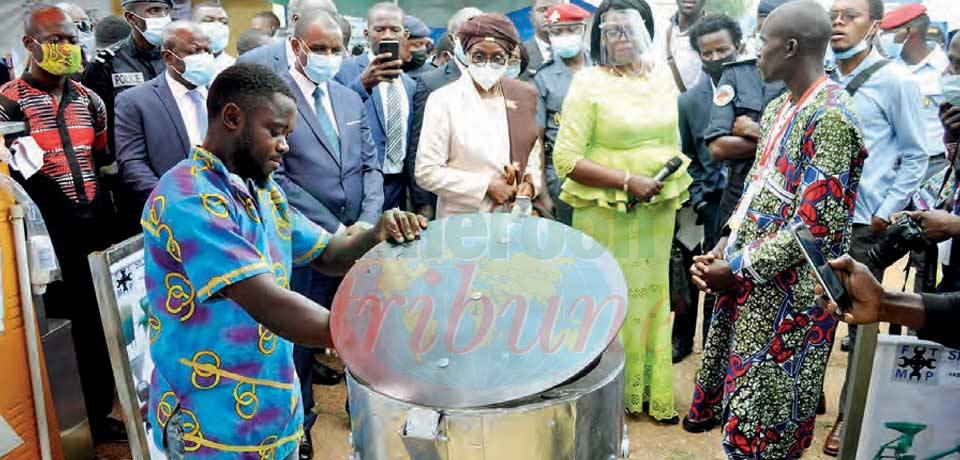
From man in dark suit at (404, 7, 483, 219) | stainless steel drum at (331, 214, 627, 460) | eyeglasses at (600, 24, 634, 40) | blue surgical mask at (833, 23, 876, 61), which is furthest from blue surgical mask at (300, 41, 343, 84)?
blue surgical mask at (833, 23, 876, 61)

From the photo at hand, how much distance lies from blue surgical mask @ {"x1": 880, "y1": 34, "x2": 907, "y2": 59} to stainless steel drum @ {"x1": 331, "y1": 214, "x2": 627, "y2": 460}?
543cm

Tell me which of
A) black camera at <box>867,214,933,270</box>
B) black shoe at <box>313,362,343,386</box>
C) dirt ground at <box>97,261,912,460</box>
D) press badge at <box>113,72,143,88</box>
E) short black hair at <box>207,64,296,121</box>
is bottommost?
black shoe at <box>313,362,343,386</box>

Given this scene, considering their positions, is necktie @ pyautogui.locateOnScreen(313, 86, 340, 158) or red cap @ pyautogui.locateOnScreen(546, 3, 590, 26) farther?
red cap @ pyautogui.locateOnScreen(546, 3, 590, 26)

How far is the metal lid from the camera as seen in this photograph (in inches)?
64.5

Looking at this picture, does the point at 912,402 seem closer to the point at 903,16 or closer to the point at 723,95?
the point at 723,95

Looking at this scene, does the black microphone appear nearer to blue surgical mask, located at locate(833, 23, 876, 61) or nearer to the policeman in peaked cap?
blue surgical mask, located at locate(833, 23, 876, 61)

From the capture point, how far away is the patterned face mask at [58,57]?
3.51 m

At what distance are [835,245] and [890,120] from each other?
1334 mm

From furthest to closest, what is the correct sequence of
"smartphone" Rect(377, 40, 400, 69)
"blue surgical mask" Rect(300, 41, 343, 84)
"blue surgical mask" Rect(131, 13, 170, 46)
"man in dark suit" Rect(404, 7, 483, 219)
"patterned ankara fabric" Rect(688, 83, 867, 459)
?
1. "blue surgical mask" Rect(131, 13, 170, 46)
2. "man in dark suit" Rect(404, 7, 483, 219)
3. "smartphone" Rect(377, 40, 400, 69)
4. "blue surgical mask" Rect(300, 41, 343, 84)
5. "patterned ankara fabric" Rect(688, 83, 867, 459)

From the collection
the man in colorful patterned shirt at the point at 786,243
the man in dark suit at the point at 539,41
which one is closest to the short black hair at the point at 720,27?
the man in colorful patterned shirt at the point at 786,243

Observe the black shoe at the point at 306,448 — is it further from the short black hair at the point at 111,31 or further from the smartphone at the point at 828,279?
the short black hair at the point at 111,31

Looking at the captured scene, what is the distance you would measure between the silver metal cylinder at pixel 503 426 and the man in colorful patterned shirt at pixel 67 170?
2.49 metres

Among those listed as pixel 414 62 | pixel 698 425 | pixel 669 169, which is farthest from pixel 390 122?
pixel 698 425

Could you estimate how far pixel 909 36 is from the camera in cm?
600
